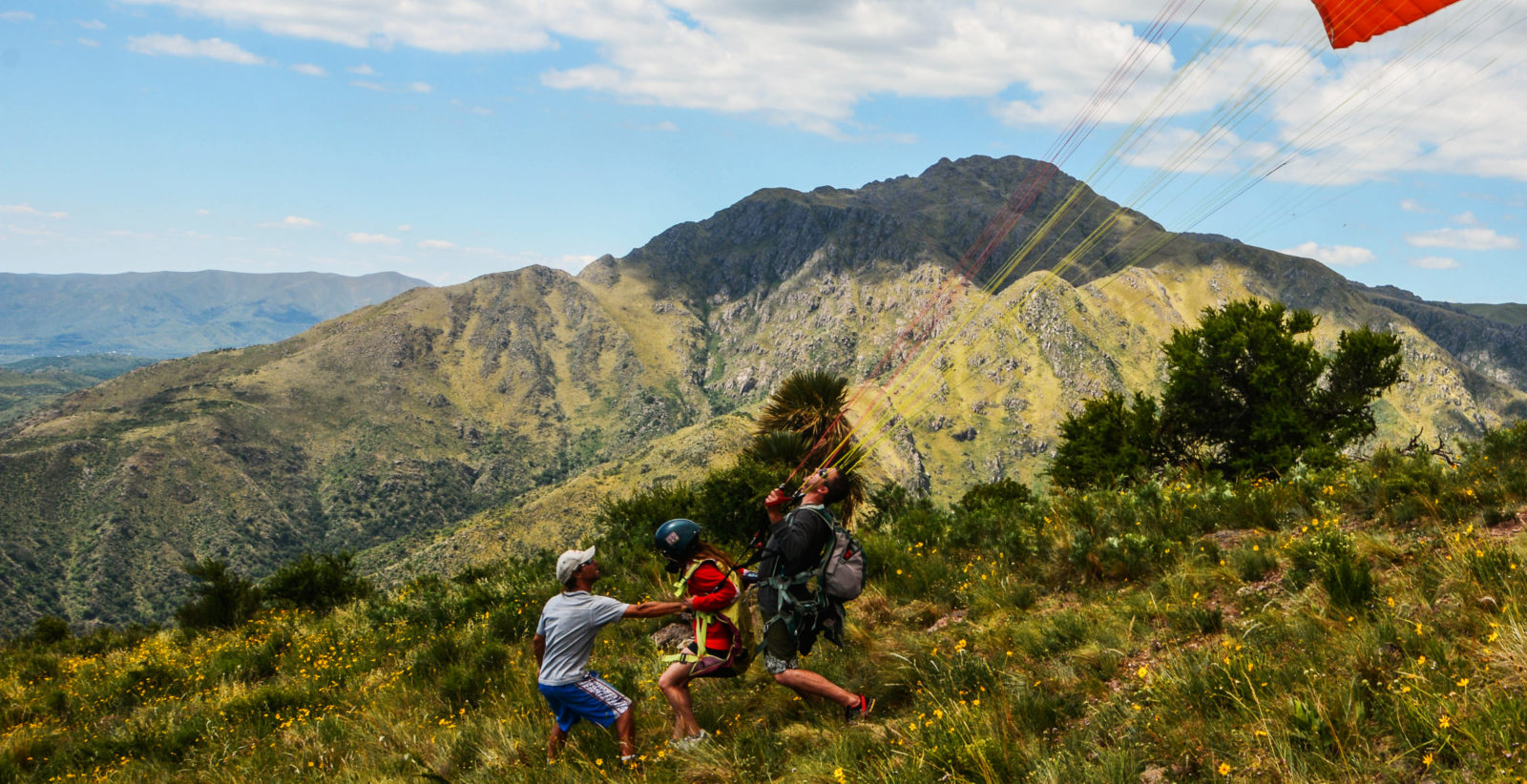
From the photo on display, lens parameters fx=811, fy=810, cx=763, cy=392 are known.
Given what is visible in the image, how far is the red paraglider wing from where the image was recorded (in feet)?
29.9

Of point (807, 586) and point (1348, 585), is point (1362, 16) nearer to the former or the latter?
point (1348, 585)

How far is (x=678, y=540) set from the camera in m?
5.90

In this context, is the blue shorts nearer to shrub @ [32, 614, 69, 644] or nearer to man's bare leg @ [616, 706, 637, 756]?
man's bare leg @ [616, 706, 637, 756]

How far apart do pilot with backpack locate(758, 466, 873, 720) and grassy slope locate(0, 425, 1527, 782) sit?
1.16 ft

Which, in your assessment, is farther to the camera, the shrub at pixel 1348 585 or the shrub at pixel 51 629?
the shrub at pixel 51 629

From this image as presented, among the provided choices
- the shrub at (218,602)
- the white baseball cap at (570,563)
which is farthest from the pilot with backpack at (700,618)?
the shrub at (218,602)

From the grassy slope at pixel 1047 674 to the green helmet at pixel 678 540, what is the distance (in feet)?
4.40

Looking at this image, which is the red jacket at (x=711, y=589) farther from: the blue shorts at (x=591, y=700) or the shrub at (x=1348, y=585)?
the shrub at (x=1348, y=585)

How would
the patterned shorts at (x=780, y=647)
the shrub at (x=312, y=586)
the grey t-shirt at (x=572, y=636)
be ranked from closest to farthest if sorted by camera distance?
the patterned shorts at (x=780, y=647) → the grey t-shirt at (x=572, y=636) → the shrub at (x=312, y=586)

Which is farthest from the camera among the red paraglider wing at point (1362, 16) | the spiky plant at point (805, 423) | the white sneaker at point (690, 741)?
the spiky plant at point (805, 423)

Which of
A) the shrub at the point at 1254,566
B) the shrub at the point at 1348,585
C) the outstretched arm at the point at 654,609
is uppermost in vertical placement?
the shrub at the point at 1348,585

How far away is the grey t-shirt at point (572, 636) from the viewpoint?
6.00 m

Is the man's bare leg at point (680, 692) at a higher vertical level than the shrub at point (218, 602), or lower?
higher

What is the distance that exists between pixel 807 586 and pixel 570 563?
179 centimetres
